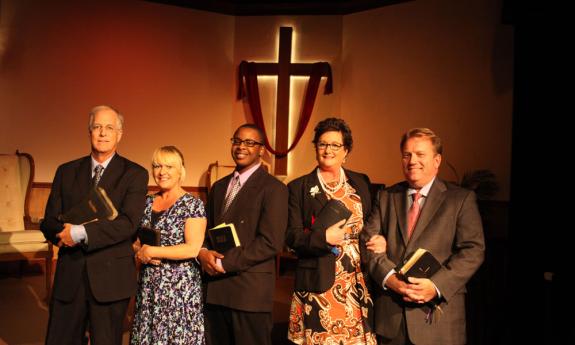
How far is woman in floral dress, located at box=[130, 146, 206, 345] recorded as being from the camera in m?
Result: 2.92

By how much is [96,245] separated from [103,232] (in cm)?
7

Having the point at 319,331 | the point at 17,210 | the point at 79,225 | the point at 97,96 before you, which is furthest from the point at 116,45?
the point at 319,331

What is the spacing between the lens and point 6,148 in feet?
21.7

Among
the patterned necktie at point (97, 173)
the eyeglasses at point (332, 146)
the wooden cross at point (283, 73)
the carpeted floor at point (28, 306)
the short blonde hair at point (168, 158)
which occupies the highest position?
the wooden cross at point (283, 73)

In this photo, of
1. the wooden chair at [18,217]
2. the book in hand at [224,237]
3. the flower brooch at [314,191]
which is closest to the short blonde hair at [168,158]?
the book in hand at [224,237]

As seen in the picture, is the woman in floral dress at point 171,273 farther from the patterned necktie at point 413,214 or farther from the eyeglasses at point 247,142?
A: the patterned necktie at point 413,214

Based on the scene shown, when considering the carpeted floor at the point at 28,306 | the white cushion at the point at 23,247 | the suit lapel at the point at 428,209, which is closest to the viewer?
the suit lapel at the point at 428,209

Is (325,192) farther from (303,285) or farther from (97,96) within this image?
(97,96)

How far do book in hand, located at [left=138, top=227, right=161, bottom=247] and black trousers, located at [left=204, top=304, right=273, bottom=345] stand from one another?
0.42m

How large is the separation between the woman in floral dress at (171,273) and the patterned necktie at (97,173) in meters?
0.26

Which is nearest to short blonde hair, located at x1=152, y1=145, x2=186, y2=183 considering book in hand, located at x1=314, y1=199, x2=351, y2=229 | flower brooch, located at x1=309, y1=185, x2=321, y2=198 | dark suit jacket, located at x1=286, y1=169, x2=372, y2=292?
dark suit jacket, located at x1=286, y1=169, x2=372, y2=292

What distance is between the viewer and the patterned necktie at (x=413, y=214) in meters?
2.65

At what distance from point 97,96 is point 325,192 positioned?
5.03 meters

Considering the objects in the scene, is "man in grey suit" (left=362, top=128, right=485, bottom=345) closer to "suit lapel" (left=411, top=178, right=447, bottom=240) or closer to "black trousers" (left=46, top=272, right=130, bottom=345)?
"suit lapel" (left=411, top=178, right=447, bottom=240)
